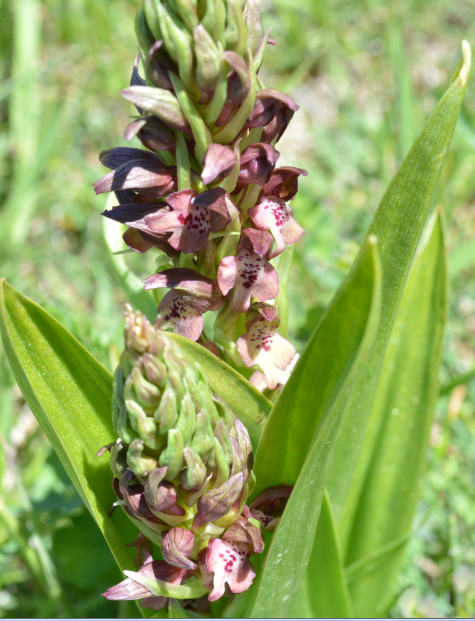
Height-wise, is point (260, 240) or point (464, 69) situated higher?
point (464, 69)

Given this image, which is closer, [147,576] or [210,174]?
[210,174]

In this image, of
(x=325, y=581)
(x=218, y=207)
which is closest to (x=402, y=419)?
(x=325, y=581)

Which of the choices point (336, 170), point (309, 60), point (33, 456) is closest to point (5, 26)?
point (309, 60)

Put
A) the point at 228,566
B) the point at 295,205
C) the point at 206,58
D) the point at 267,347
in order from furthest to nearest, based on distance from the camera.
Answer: the point at 295,205
the point at 267,347
the point at 228,566
the point at 206,58

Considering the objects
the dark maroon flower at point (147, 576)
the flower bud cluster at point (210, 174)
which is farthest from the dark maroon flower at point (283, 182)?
the dark maroon flower at point (147, 576)

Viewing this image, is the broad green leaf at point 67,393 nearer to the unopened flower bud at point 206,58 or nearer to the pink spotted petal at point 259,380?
the pink spotted petal at point 259,380

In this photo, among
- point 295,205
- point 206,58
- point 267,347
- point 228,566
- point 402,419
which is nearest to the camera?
point 206,58

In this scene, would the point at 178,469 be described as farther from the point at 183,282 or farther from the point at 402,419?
the point at 402,419
